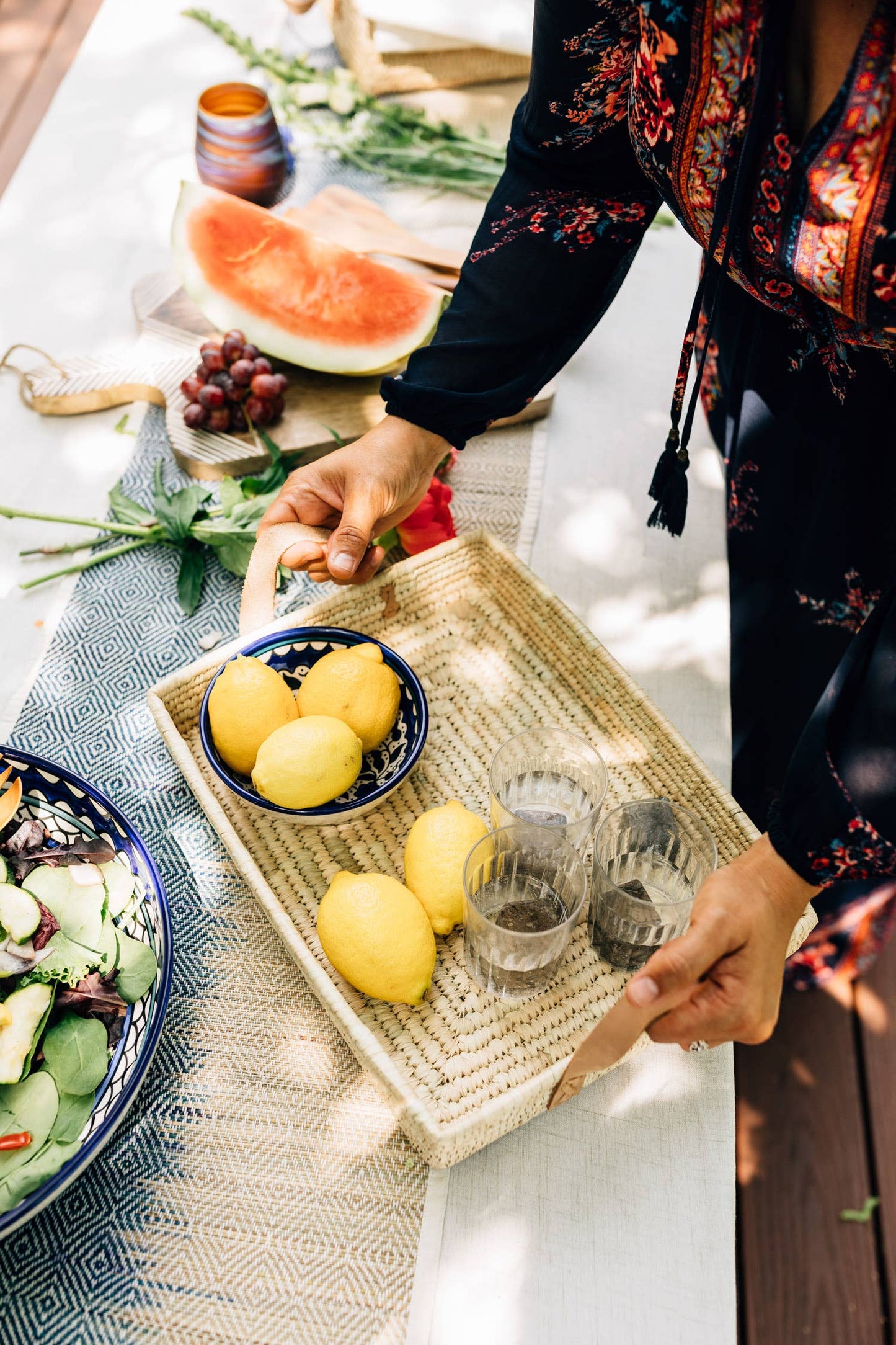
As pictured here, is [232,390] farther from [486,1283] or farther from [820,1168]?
[820,1168]

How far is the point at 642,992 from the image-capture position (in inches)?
27.9

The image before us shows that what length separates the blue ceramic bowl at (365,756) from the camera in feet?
3.23

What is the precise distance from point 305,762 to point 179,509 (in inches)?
22.0

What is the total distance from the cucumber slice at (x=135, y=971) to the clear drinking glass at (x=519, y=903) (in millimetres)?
287

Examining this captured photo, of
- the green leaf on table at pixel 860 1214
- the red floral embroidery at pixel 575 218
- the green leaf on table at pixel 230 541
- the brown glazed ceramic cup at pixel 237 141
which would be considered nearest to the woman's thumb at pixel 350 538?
the green leaf on table at pixel 230 541

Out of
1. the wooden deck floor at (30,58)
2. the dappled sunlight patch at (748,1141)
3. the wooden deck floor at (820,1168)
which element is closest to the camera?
the wooden deck floor at (820,1168)

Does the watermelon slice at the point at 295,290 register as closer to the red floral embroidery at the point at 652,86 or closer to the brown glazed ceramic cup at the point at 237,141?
the brown glazed ceramic cup at the point at 237,141

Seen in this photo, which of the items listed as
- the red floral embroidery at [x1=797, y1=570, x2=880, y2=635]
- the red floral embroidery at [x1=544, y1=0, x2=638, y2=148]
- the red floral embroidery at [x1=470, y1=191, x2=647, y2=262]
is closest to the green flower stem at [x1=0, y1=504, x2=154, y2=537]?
the red floral embroidery at [x1=470, y1=191, x2=647, y2=262]

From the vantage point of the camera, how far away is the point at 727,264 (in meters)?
0.88

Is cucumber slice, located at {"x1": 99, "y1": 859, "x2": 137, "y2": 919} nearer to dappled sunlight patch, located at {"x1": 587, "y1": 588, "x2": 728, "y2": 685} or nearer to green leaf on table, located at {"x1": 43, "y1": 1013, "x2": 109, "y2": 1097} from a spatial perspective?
green leaf on table, located at {"x1": 43, "y1": 1013, "x2": 109, "y2": 1097}

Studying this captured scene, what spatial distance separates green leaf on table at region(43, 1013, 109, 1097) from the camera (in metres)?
0.80

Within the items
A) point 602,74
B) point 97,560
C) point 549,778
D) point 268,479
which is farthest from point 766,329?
point 97,560

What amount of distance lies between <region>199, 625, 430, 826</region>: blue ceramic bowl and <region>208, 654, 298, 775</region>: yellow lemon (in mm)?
14

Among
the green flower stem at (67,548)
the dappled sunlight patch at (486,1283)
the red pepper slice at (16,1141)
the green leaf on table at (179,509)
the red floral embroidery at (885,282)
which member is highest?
the red floral embroidery at (885,282)
